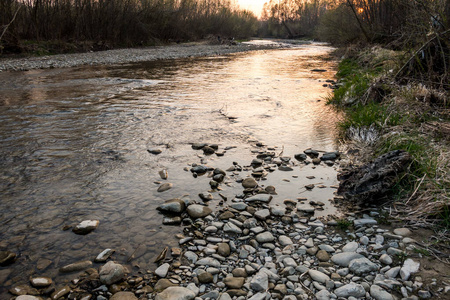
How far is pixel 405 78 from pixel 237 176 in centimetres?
465

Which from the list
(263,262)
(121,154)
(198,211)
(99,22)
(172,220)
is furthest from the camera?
(99,22)

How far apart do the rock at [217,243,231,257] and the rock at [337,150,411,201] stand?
5.63ft

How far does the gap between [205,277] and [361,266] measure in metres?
1.25

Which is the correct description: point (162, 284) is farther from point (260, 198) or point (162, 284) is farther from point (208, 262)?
point (260, 198)

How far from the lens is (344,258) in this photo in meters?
2.69

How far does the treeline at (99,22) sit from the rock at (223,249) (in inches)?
612

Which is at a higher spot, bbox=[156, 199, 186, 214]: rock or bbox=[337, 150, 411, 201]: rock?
bbox=[337, 150, 411, 201]: rock

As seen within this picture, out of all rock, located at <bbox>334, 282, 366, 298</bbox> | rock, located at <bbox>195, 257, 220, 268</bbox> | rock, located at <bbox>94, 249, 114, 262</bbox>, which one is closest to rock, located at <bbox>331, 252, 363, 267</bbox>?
rock, located at <bbox>334, 282, 366, 298</bbox>

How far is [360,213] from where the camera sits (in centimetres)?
346

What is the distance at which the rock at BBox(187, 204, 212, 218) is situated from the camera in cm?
346

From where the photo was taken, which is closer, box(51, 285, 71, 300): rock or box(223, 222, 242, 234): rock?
box(51, 285, 71, 300): rock

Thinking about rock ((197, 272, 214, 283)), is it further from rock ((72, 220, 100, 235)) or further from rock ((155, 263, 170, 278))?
rock ((72, 220, 100, 235))

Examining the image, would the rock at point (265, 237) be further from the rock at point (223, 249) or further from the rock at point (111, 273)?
the rock at point (111, 273)

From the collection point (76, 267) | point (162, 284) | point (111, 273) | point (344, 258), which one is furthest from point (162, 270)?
point (344, 258)
